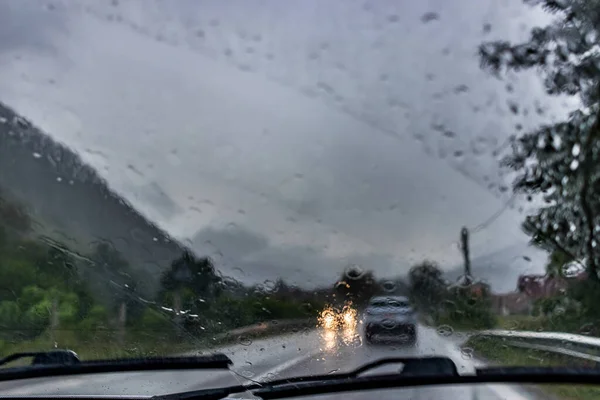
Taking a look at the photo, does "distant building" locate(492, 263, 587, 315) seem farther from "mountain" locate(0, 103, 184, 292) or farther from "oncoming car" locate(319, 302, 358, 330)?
"mountain" locate(0, 103, 184, 292)

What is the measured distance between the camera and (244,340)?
16.0 ft

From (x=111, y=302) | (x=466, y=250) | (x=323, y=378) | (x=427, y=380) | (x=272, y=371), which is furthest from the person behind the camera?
(x=466, y=250)

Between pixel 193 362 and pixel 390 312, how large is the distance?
1.40 meters

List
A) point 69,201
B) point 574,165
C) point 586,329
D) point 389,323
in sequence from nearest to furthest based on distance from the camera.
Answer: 1. point 586,329
2. point 389,323
3. point 69,201
4. point 574,165

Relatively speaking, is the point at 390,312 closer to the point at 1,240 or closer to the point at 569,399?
the point at 569,399

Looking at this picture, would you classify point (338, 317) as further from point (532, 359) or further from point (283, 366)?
point (532, 359)

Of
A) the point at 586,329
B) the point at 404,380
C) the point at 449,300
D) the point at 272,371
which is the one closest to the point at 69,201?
the point at 272,371

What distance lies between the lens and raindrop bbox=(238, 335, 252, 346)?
15.9 feet

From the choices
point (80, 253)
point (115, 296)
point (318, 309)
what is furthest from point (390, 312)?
point (80, 253)

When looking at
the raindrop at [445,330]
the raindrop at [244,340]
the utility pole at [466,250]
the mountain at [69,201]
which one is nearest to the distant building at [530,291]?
the utility pole at [466,250]

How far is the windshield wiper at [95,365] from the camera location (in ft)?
14.3

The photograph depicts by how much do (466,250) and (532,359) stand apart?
1.63 metres

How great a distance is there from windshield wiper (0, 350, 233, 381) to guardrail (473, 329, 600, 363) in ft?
5.51

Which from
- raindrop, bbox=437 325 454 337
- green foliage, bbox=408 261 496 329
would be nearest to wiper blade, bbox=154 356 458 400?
raindrop, bbox=437 325 454 337
